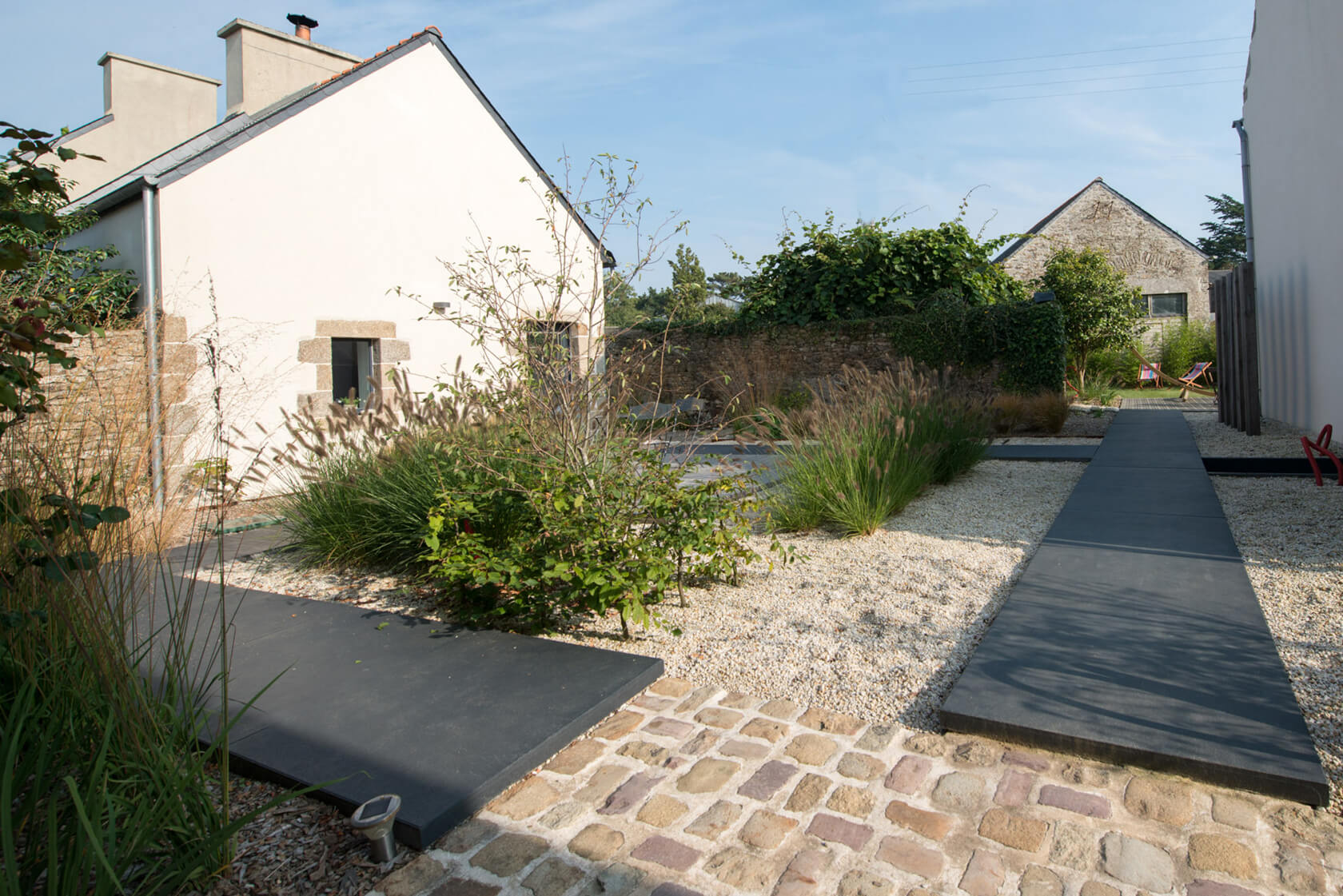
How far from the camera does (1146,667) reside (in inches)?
96.6

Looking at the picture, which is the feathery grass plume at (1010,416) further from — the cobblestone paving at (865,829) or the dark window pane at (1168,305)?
the dark window pane at (1168,305)

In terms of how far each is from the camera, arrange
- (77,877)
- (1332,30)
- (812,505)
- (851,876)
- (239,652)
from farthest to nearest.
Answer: (1332,30) < (812,505) < (239,652) < (851,876) < (77,877)

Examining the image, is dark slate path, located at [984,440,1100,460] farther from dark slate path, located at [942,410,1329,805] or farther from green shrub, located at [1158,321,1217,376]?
green shrub, located at [1158,321,1217,376]

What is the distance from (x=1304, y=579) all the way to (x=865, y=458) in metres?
2.22

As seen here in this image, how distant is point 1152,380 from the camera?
18.4 meters

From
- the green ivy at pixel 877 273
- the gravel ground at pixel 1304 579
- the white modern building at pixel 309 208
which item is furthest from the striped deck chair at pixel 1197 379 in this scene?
the white modern building at pixel 309 208

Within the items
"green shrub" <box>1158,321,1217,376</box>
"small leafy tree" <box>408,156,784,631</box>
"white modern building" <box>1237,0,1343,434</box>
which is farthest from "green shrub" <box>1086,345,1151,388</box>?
"small leafy tree" <box>408,156,784,631</box>

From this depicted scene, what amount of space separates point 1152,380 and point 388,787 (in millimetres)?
20450

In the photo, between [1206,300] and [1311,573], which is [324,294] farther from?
[1206,300]

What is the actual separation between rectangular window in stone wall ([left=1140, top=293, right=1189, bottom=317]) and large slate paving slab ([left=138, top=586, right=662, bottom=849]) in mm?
22205

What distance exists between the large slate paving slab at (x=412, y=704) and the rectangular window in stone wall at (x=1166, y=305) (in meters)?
22.2

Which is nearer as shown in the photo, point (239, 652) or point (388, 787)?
point (388, 787)

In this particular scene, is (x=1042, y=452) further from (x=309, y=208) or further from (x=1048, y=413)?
(x=309, y=208)

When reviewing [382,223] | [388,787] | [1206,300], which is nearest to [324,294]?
[382,223]
